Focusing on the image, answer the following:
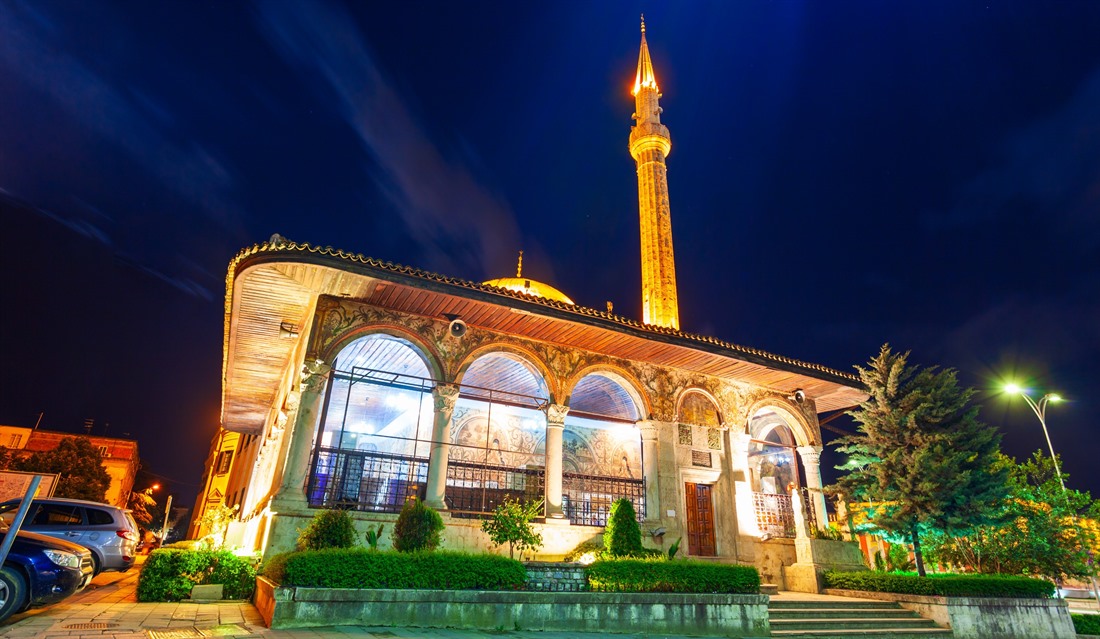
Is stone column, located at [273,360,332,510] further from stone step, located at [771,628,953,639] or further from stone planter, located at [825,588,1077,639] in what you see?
stone planter, located at [825,588,1077,639]

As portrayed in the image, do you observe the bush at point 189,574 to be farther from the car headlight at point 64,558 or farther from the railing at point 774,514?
the railing at point 774,514

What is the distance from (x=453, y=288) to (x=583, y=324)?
3.25m

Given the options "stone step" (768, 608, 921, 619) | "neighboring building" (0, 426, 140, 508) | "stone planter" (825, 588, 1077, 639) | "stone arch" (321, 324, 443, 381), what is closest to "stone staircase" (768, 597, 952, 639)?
"stone step" (768, 608, 921, 619)

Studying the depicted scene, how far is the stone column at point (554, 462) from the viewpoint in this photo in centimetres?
Result: 1330

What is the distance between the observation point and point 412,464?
13.1m

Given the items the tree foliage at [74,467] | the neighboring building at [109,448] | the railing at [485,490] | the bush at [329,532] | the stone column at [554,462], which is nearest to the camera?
the bush at [329,532]

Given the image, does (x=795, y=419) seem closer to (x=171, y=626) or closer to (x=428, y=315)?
Answer: (x=428, y=315)

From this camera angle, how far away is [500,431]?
21250mm

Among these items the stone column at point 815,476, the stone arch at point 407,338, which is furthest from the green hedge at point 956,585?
the stone arch at point 407,338

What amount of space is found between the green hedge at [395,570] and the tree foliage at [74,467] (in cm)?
3130

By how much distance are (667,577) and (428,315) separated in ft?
24.5

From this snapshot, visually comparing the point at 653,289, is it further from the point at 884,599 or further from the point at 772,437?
the point at 884,599

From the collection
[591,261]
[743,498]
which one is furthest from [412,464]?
[591,261]

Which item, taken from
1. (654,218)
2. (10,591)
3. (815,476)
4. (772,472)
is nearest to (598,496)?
(815,476)
